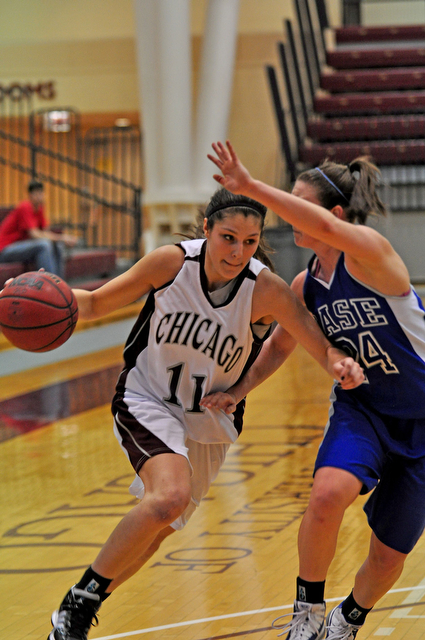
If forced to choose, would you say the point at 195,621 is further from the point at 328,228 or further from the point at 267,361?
the point at 328,228

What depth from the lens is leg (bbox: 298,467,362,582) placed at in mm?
1951

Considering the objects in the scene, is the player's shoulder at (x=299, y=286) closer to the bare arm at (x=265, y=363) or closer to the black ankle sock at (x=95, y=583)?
the bare arm at (x=265, y=363)

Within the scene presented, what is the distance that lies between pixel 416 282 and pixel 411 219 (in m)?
0.81

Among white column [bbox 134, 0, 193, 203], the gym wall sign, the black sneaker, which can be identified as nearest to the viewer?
the black sneaker

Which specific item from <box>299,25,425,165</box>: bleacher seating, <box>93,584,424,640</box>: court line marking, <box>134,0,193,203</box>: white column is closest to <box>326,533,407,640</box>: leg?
<box>93,584,424,640</box>: court line marking

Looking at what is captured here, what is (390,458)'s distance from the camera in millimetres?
2141

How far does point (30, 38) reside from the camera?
14.0 metres

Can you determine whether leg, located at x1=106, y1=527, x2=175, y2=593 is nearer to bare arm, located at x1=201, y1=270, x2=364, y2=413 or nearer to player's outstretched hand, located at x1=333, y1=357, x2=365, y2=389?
bare arm, located at x1=201, y1=270, x2=364, y2=413

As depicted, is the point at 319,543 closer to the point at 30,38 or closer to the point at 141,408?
the point at 141,408

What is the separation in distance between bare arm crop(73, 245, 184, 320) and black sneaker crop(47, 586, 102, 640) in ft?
2.59

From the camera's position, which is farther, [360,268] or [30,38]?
[30,38]

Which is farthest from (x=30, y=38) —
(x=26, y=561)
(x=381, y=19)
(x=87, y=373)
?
(x=26, y=561)

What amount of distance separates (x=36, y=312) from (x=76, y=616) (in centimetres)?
82

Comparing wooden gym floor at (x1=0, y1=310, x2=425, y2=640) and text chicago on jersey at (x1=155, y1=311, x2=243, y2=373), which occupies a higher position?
text chicago on jersey at (x1=155, y1=311, x2=243, y2=373)
